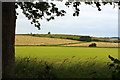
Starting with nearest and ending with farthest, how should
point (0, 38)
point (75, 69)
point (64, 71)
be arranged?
point (0, 38)
point (64, 71)
point (75, 69)

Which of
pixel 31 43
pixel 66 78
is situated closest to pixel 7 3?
pixel 66 78

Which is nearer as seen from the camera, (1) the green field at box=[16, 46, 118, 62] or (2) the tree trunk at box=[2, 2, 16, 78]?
(2) the tree trunk at box=[2, 2, 16, 78]

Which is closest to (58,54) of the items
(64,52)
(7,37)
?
(64,52)

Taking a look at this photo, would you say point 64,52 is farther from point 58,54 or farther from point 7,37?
point 7,37

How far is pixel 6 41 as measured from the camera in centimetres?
930

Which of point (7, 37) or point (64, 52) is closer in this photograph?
point (7, 37)

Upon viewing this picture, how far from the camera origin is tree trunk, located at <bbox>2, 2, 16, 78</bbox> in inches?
365

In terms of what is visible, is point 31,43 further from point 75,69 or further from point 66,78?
point 66,78

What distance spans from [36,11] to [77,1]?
6.75 feet

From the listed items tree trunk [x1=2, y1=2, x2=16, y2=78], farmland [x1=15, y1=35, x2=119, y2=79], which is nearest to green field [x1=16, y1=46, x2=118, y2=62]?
farmland [x1=15, y1=35, x2=119, y2=79]

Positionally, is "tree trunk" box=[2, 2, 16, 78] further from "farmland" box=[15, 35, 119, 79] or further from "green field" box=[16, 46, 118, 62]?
"green field" box=[16, 46, 118, 62]

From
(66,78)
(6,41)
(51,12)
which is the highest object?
(51,12)

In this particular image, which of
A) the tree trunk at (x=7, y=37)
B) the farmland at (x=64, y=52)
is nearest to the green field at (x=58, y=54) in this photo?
the farmland at (x=64, y=52)

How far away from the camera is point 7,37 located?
931 centimetres
